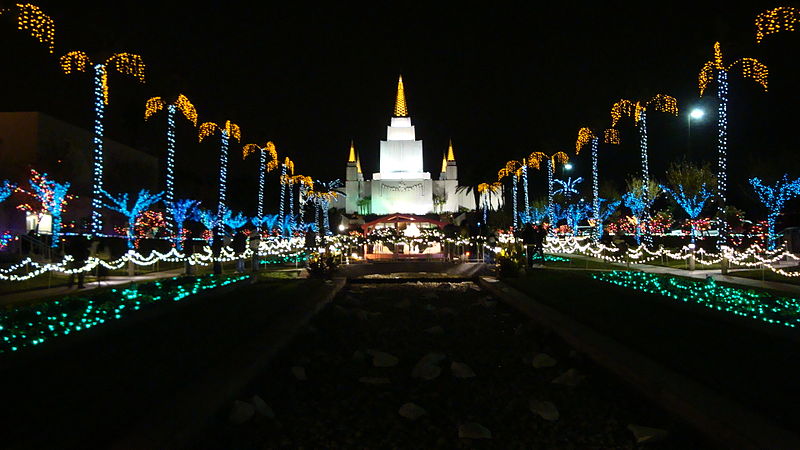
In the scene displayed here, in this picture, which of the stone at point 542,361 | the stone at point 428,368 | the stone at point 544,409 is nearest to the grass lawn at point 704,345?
the stone at point 542,361

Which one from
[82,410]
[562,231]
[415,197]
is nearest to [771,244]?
[82,410]

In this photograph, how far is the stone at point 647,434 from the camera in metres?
4.77

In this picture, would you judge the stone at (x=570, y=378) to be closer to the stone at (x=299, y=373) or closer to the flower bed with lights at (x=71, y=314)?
the stone at (x=299, y=373)

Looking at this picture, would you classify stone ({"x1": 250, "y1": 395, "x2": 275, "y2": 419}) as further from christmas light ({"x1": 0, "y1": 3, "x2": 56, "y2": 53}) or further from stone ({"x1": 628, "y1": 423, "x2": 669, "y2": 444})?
christmas light ({"x1": 0, "y1": 3, "x2": 56, "y2": 53})

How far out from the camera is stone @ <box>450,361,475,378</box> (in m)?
7.17

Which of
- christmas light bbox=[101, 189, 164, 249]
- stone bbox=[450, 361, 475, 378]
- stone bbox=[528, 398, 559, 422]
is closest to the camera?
stone bbox=[528, 398, 559, 422]

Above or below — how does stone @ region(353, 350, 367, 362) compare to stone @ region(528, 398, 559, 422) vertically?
above

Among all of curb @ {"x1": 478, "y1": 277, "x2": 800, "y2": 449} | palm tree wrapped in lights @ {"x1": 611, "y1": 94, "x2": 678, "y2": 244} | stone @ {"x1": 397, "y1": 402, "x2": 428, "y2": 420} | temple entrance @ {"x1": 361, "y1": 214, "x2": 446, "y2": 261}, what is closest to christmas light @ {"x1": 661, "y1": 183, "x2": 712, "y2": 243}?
palm tree wrapped in lights @ {"x1": 611, "y1": 94, "x2": 678, "y2": 244}

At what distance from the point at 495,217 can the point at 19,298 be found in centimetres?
6510

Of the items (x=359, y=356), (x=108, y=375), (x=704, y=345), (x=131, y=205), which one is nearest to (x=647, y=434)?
(x=704, y=345)

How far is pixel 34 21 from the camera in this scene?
621 inches

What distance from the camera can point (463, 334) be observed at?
389 inches

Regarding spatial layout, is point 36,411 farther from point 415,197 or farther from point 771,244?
point 415,197

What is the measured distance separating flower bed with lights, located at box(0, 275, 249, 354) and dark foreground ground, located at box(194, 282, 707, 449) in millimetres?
2966
